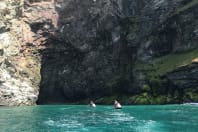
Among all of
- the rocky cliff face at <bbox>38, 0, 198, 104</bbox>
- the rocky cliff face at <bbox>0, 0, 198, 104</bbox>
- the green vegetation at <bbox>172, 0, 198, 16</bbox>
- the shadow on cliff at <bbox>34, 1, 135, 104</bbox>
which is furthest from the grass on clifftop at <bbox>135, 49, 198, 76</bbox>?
the green vegetation at <bbox>172, 0, 198, 16</bbox>

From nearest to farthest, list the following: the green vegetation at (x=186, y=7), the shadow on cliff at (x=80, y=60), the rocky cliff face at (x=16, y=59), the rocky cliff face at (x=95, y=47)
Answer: the rocky cliff face at (x=16, y=59), the rocky cliff face at (x=95, y=47), the shadow on cliff at (x=80, y=60), the green vegetation at (x=186, y=7)

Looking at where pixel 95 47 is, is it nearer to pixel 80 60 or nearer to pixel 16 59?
pixel 80 60

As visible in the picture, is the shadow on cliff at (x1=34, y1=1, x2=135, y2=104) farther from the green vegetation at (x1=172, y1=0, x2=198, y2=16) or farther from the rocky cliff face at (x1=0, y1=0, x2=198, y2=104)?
the green vegetation at (x1=172, y1=0, x2=198, y2=16)

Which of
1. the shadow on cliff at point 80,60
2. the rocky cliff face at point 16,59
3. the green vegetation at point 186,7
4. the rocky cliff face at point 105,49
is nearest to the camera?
the rocky cliff face at point 16,59

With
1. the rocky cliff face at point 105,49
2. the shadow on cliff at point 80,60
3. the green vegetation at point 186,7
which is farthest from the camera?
the green vegetation at point 186,7

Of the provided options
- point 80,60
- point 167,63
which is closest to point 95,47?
point 80,60

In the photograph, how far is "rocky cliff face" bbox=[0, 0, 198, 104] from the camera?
186m

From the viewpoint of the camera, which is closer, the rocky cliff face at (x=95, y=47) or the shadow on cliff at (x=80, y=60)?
the rocky cliff face at (x=95, y=47)

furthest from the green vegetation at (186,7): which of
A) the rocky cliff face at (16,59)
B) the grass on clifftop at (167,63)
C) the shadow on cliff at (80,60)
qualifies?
the rocky cliff face at (16,59)

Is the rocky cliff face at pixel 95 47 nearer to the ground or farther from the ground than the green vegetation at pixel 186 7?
nearer to the ground

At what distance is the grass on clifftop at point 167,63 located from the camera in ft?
579

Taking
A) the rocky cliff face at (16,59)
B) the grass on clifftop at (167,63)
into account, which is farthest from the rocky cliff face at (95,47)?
the rocky cliff face at (16,59)

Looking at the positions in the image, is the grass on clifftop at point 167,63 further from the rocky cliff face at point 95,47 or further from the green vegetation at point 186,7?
the green vegetation at point 186,7

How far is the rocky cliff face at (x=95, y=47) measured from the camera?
185875 mm
